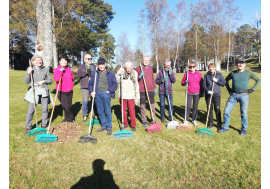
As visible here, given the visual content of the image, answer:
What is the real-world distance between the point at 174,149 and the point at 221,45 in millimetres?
33904

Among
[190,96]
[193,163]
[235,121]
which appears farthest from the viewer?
[235,121]

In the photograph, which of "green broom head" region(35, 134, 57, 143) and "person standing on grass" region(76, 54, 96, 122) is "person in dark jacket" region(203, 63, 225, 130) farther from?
"green broom head" region(35, 134, 57, 143)

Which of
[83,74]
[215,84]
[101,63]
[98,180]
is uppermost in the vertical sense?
[101,63]

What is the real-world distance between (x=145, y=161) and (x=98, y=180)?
3.70 feet

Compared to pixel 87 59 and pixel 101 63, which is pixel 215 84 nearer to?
pixel 101 63

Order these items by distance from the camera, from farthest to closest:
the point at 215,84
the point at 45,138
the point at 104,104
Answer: the point at 215,84
the point at 104,104
the point at 45,138

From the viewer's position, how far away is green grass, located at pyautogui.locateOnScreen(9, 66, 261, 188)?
2943mm

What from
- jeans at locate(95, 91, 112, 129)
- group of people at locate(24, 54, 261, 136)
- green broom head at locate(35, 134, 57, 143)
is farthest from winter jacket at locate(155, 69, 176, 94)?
green broom head at locate(35, 134, 57, 143)

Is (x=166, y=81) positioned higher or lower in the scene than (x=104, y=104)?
higher

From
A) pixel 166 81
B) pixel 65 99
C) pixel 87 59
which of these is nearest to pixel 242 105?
pixel 166 81

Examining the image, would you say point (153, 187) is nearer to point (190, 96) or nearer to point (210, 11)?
point (190, 96)

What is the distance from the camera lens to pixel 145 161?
3.55 metres
